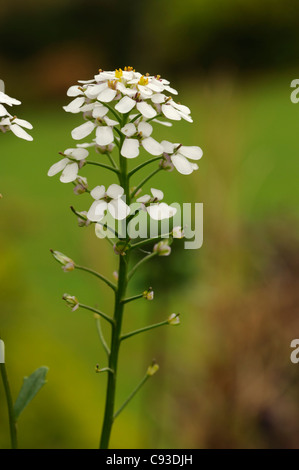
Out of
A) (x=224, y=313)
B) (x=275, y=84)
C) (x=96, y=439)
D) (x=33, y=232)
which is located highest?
(x=275, y=84)

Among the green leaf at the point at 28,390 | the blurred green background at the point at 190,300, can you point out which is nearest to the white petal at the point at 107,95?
the green leaf at the point at 28,390

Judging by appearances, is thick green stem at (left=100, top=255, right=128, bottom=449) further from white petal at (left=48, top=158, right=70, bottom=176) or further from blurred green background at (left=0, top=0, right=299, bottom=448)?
blurred green background at (left=0, top=0, right=299, bottom=448)

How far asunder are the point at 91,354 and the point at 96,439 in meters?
1.06

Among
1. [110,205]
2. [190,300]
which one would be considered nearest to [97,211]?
[110,205]

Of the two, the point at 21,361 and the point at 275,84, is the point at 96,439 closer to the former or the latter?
the point at 21,361

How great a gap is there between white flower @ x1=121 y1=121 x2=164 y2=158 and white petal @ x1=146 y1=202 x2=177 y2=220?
29 millimetres

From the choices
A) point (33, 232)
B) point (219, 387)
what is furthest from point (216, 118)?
point (33, 232)

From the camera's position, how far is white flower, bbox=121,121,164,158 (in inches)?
13.5

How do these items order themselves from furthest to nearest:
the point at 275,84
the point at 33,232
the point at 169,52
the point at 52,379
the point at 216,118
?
the point at 169,52, the point at 275,84, the point at 33,232, the point at 216,118, the point at 52,379

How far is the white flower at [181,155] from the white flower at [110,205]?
0.04m

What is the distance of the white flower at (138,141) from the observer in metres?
0.34

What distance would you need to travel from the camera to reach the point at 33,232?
116 inches

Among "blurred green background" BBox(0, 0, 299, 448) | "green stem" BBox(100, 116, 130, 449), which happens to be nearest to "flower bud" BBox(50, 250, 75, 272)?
"green stem" BBox(100, 116, 130, 449)

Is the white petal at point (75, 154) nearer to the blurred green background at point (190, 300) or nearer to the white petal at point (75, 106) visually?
the white petal at point (75, 106)
